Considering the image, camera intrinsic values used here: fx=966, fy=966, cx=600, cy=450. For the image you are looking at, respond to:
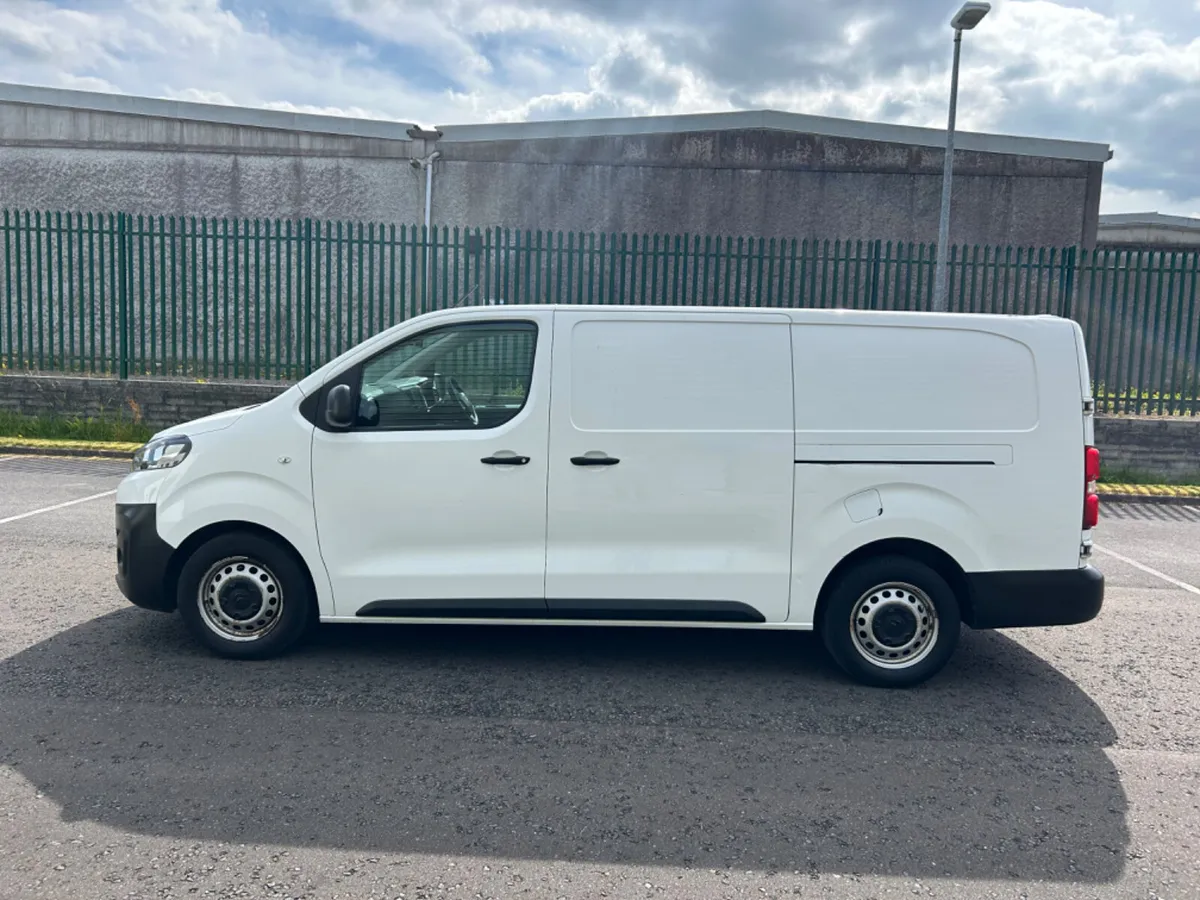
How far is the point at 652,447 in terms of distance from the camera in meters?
4.61

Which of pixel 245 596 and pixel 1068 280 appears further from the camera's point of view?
pixel 1068 280

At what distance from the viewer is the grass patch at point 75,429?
42.0 feet

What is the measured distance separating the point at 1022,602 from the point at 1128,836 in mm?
1445

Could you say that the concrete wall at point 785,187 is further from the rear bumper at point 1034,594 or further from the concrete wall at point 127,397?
the rear bumper at point 1034,594

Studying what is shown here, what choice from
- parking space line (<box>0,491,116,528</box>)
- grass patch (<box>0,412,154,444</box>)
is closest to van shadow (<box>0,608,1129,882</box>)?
parking space line (<box>0,491,116,528</box>)

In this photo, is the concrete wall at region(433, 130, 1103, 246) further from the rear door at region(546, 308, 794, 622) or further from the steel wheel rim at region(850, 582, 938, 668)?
the steel wheel rim at region(850, 582, 938, 668)

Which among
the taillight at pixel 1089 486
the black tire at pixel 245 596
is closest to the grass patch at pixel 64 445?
the black tire at pixel 245 596

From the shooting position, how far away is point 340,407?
15.3 feet

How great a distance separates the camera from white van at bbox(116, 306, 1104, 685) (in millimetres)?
4617

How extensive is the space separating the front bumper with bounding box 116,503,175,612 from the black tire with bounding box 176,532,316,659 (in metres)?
0.10

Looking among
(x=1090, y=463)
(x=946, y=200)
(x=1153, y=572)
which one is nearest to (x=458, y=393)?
(x=1090, y=463)

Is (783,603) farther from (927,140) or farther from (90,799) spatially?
(927,140)

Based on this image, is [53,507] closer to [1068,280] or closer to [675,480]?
[675,480]

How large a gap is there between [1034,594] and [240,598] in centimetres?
389
